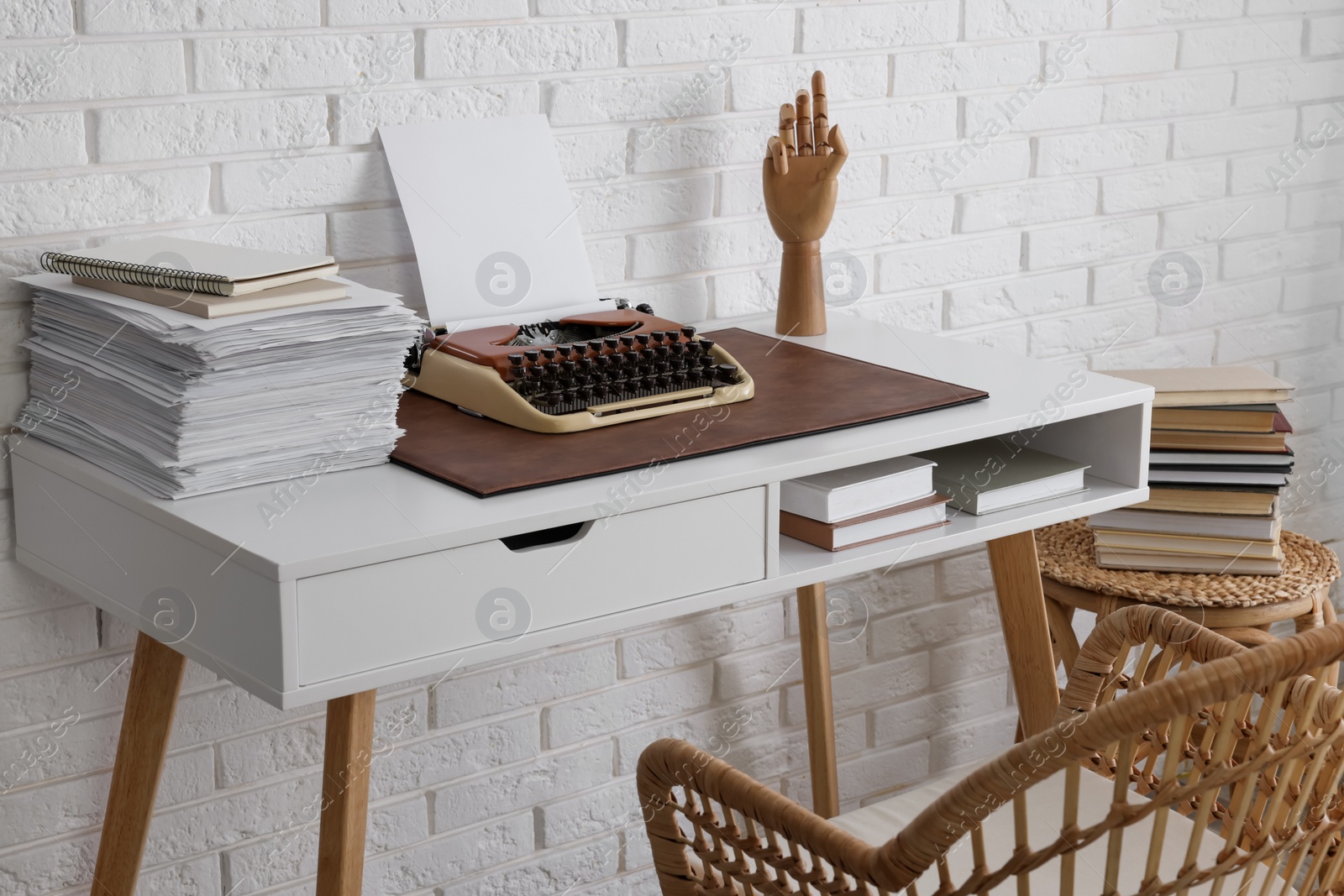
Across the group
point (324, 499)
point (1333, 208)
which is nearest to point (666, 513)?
point (324, 499)

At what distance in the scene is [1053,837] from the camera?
1294 millimetres

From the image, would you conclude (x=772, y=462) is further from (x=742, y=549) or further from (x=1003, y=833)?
(x=1003, y=833)

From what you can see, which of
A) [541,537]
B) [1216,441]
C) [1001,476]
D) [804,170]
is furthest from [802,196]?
[1216,441]


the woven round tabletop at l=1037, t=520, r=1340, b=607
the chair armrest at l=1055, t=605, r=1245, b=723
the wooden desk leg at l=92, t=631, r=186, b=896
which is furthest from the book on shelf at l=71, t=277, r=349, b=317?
the woven round tabletop at l=1037, t=520, r=1340, b=607

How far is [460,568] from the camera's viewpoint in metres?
1.05

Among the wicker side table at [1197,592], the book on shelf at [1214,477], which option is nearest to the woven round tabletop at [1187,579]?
the wicker side table at [1197,592]

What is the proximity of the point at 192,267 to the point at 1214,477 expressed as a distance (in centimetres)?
129

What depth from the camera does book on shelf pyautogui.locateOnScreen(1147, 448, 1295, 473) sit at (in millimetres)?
1817

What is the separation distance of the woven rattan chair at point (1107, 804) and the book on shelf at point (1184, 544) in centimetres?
48

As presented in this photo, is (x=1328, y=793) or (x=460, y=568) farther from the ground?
(x=460, y=568)

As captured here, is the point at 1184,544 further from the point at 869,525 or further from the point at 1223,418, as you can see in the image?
the point at 869,525

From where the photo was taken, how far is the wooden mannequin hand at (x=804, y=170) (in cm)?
159

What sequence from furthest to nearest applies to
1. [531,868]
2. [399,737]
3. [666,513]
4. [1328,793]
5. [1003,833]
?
[531,868] → [399,737] → [1003,833] → [666,513] → [1328,793]

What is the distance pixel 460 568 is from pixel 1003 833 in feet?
1.93
